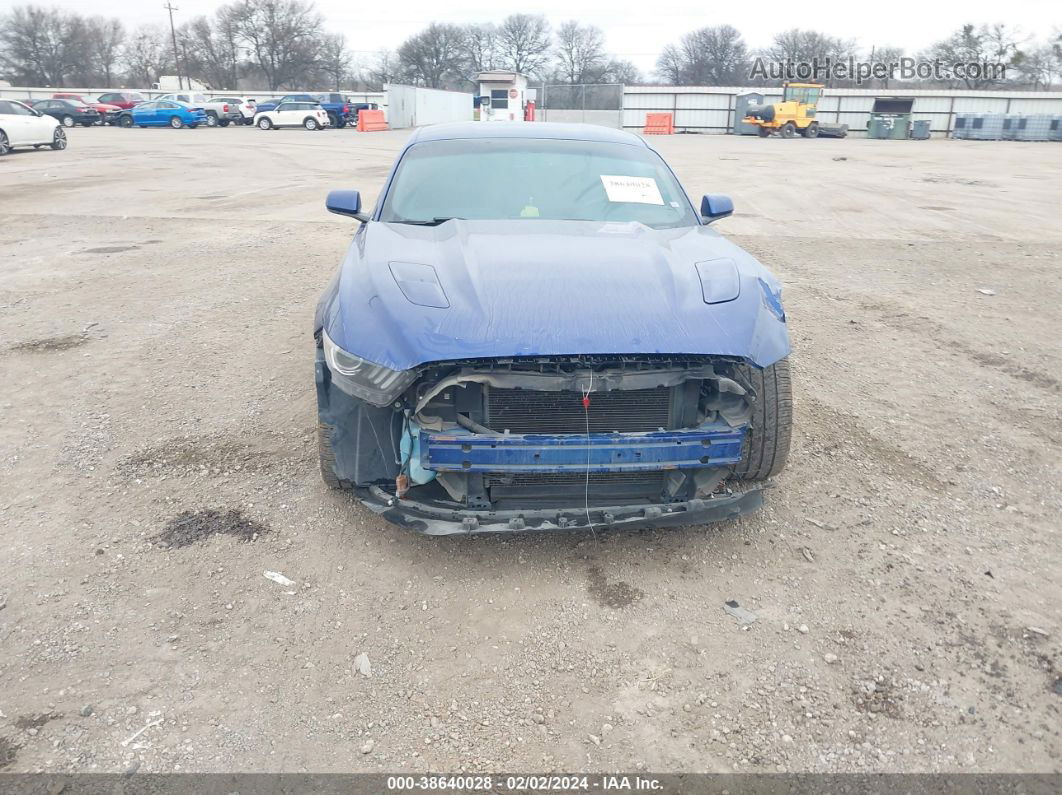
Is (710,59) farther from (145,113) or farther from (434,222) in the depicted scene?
(434,222)

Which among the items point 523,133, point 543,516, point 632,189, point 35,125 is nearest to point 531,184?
point 632,189

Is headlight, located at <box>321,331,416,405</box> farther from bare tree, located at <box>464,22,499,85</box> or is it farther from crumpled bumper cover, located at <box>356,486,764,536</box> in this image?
bare tree, located at <box>464,22,499,85</box>

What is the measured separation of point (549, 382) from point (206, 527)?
1726 mm

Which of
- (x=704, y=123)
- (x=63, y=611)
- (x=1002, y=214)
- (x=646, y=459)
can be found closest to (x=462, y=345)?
(x=646, y=459)

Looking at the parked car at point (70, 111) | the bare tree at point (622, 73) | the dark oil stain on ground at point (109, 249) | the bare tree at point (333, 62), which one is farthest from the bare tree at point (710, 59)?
the dark oil stain on ground at point (109, 249)

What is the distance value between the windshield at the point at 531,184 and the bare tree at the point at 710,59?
8048cm

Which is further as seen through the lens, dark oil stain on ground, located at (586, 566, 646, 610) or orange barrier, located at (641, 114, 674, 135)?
orange barrier, located at (641, 114, 674, 135)

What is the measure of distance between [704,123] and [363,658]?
42880 mm

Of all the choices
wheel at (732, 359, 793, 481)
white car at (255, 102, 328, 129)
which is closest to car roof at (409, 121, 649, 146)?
wheel at (732, 359, 793, 481)

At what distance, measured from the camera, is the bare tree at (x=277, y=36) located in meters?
74.1

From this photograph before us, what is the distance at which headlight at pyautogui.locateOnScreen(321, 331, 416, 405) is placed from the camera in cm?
265

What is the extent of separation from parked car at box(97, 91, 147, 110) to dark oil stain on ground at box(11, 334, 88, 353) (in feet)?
129

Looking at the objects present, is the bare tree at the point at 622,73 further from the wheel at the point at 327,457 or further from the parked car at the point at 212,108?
the wheel at the point at 327,457

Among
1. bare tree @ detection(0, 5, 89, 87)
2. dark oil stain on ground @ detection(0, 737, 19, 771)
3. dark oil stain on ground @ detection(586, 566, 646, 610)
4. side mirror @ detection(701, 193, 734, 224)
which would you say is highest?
bare tree @ detection(0, 5, 89, 87)
